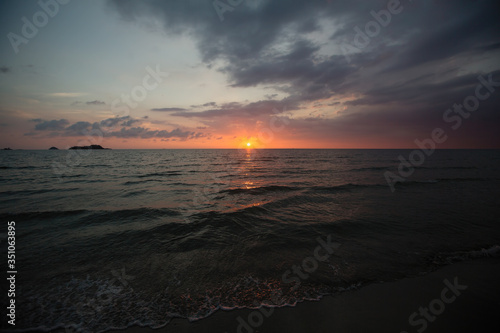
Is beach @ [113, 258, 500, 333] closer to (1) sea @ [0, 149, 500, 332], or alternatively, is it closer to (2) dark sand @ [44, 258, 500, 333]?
(2) dark sand @ [44, 258, 500, 333]

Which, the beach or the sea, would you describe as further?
the sea

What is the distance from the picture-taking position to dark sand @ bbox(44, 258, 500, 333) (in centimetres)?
392

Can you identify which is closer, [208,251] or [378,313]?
[378,313]

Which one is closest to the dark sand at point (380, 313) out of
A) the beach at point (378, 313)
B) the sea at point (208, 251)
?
the beach at point (378, 313)

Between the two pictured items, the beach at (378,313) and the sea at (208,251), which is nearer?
the beach at (378,313)

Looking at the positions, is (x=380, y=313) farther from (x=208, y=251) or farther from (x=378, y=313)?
(x=208, y=251)

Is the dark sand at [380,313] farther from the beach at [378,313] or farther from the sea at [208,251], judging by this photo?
the sea at [208,251]

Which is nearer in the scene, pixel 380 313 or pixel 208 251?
pixel 380 313

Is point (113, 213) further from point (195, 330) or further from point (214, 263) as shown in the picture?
point (195, 330)

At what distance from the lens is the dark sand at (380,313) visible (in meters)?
3.92

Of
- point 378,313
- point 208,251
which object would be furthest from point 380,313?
point 208,251

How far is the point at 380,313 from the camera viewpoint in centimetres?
424

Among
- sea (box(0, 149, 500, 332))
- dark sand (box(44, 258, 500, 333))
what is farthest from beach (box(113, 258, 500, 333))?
sea (box(0, 149, 500, 332))

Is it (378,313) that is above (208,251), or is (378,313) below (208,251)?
above
